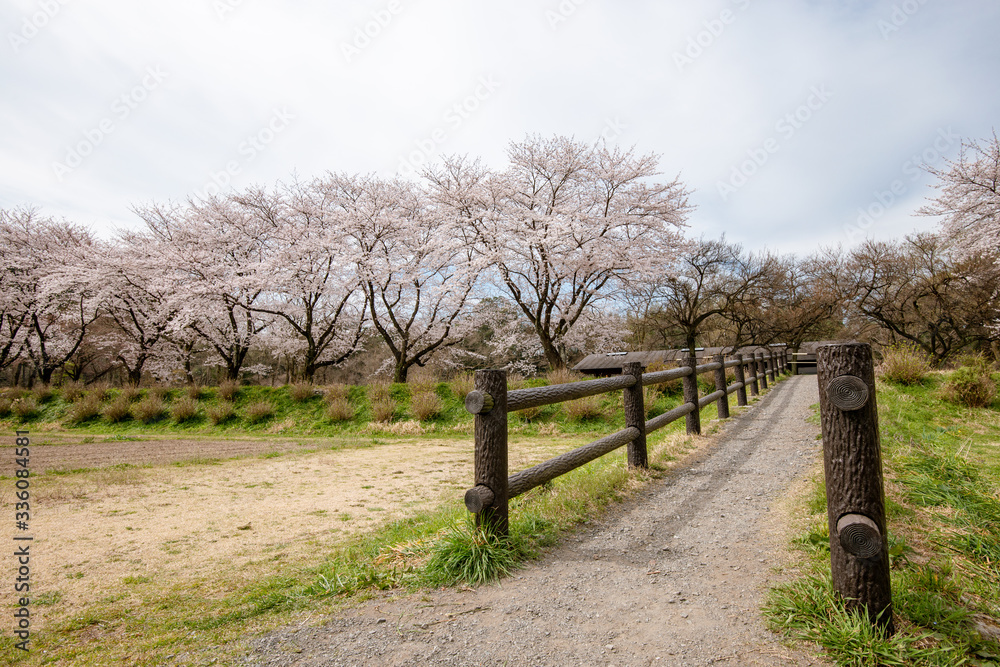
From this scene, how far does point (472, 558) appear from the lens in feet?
8.80

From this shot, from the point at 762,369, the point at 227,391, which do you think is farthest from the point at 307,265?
the point at 762,369

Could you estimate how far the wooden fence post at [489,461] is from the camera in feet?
9.36

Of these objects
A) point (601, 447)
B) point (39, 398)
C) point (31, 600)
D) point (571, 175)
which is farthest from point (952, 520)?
point (39, 398)

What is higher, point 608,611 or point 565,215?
point 565,215

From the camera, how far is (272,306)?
2234 centimetres

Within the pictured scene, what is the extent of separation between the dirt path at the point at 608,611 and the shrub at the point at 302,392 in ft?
41.6

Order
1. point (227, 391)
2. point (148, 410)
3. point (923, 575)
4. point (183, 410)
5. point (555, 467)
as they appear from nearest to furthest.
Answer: point (923, 575), point (555, 467), point (183, 410), point (148, 410), point (227, 391)

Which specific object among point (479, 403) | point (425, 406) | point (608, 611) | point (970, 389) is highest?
point (479, 403)

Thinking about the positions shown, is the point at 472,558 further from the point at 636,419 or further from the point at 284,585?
the point at 636,419

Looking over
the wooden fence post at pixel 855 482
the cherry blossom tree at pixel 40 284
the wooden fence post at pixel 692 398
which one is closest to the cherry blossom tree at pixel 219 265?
the cherry blossom tree at pixel 40 284

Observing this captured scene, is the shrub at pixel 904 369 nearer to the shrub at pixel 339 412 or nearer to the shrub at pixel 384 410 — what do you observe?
the shrub at pixel 384 410

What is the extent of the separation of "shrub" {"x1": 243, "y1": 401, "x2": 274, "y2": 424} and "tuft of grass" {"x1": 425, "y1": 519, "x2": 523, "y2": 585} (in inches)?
501

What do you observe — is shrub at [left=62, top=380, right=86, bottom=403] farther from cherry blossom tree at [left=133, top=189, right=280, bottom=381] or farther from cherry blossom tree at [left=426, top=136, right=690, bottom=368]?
cherry blossom tree at [left=426, top=136, right=690, bottom=368]

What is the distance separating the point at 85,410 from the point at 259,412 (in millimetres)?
5693
